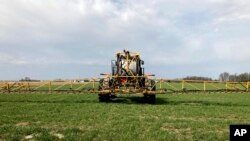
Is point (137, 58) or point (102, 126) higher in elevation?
point (137, 58)

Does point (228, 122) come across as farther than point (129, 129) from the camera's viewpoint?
Yes

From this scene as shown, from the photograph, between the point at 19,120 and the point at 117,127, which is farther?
the point at 19,120

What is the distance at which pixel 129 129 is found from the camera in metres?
13.0

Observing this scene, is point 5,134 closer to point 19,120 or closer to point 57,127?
point 57,127

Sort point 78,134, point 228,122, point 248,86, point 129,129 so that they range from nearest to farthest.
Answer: point 78,134 < point 129,129 < point 228,122 < point 248,86

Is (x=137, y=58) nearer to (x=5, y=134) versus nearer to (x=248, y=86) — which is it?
(x=248, y=86)

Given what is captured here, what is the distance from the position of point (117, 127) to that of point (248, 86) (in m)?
14.0

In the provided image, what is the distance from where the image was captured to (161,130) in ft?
42.4

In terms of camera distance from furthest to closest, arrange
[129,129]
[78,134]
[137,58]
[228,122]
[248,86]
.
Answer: [137,58] < [248,86] < [228,122] < [129,129] < [78,134]

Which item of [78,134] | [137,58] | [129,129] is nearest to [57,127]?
[78,134]

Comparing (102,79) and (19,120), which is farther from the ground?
(102,79)

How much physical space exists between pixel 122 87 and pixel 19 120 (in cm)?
1113

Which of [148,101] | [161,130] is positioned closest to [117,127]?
[161,130]

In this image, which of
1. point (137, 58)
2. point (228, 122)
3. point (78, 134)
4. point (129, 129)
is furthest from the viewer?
point (137, 58)
